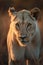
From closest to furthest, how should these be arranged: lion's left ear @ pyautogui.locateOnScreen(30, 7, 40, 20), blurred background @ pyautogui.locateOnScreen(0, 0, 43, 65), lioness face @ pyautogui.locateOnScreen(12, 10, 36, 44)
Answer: lioness face @ pyautogui.locateOnScreen(12, 10, 36, 44)
lion's left ear @ pyautogui.locateOnScreen(30, 7, 40, 20)
blurred background @ pyautogui.locateOnScreen(0, 0, 43, 65)

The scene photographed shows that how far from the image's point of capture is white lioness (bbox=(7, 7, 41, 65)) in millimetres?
2508

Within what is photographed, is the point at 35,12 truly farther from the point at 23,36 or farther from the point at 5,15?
the point at 5,15

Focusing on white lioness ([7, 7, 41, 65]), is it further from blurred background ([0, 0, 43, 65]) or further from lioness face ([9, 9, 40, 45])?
blurred background ([0, 0, 43, 65])

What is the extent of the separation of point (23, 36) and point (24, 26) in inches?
2.8

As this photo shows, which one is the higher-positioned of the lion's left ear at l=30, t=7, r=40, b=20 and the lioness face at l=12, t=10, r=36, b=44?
the lion's left ear at l=30, t=7, r=40, b=20

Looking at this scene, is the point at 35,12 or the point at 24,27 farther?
the point at 35,12

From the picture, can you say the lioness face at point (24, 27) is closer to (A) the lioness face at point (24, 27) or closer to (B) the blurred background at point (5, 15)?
(A) the lioness face at point (24, 27)

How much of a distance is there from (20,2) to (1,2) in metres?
0.20

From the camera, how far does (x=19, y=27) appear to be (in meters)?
2.51

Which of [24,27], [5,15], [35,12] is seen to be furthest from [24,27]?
[5,15]

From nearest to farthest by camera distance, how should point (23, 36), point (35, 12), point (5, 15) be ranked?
point (23, 36) < point (35, 12) < point (5, 15)

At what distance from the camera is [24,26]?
2500 mm

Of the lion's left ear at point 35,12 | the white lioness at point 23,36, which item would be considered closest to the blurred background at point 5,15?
the white lioness at point 23,36

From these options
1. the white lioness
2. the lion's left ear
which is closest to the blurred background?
the white lioness
